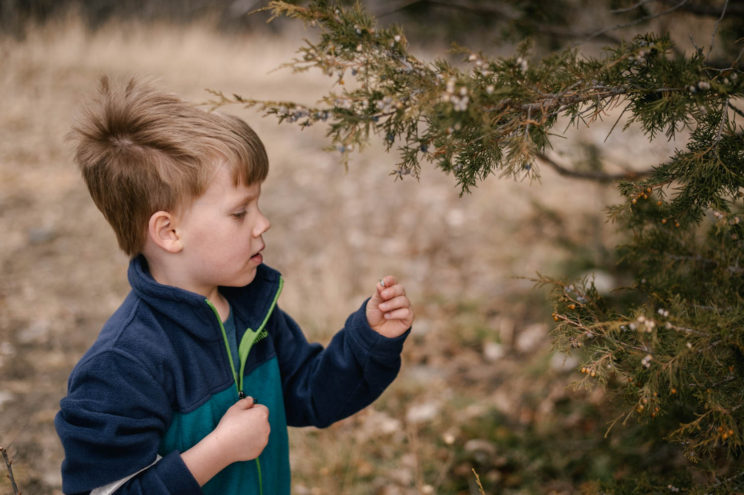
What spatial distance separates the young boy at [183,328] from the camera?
143 cm

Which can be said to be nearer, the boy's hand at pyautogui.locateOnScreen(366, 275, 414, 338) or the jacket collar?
the jacket collar

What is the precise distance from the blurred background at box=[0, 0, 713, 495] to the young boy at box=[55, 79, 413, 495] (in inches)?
10.4

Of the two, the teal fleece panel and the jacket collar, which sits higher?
the jacket collar

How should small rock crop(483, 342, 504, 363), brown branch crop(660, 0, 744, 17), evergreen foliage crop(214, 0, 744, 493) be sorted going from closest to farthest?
evergreen foliage crop(214, 0, 744, 493)
brown branch crop(660, 0, 744, 17)
small rock crop(483, 342, 504, 363)

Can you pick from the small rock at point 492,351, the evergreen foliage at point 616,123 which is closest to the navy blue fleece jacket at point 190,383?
the evergreen foliage at point 616,123

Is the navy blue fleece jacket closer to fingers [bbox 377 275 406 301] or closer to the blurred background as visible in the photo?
fingers [bbox 377 275 406 301]

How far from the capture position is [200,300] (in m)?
1.59

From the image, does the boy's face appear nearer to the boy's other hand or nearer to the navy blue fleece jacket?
the navy blue fleece jacket

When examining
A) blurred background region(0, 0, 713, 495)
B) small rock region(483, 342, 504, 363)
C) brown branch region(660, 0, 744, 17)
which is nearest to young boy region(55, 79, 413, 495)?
blurred background region(0, 0, 713, 495)

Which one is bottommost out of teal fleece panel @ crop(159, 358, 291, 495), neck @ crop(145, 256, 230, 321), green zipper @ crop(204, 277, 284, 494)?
teal fleece panel @ crop(159, 358, 291, 495)

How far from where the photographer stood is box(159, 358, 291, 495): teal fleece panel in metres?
1.59

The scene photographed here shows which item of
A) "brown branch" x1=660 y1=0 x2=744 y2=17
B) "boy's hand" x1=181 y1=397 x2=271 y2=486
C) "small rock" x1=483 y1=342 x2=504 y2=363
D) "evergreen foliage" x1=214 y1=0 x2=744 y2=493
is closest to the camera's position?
"evergreen foliage" x1=214 y1=0 x2=744 y2=493

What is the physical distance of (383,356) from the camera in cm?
179

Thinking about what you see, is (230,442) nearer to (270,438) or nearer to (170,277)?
(270,438)
